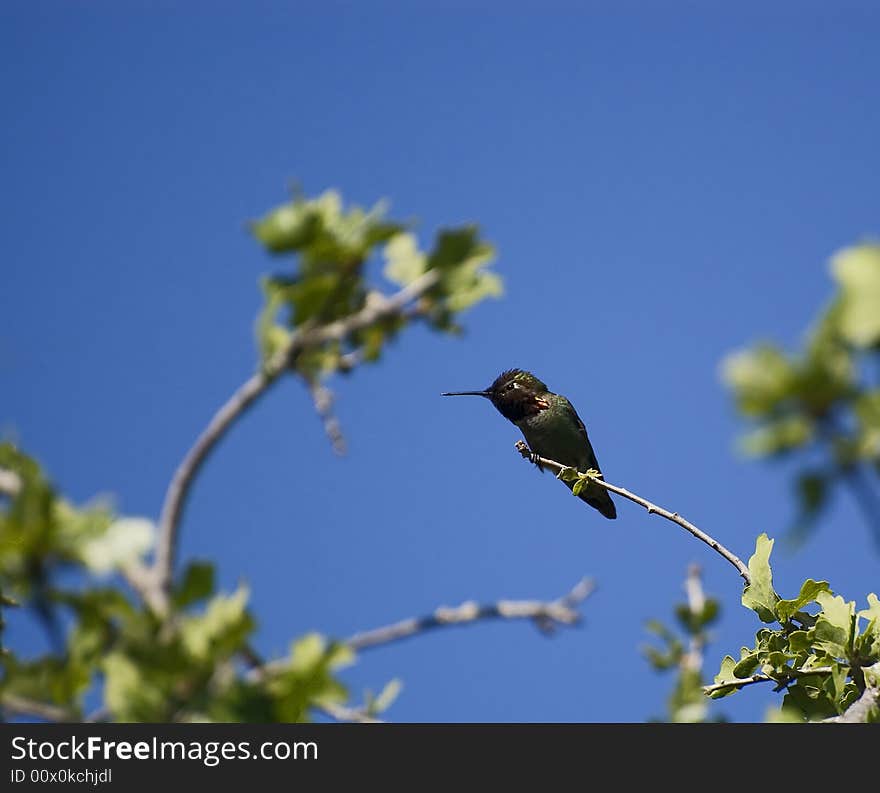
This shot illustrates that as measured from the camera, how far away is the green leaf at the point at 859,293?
190 cm

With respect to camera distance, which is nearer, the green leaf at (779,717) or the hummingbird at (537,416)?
the green leaf at (779,717)

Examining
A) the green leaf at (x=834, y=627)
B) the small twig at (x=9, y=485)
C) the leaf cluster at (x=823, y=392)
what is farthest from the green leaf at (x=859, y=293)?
the green leaf at (x=834, y=627)

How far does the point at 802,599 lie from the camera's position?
17.5 feet

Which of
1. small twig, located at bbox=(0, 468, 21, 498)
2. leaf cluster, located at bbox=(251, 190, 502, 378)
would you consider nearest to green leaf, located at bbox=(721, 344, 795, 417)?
leaf cluster, located at bbox=(251, 190, 502, 378)

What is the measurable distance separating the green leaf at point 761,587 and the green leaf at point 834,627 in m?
0.31

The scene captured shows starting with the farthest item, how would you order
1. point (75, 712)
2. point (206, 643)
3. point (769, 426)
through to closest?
point (75, 712) → point (206, 643) → point (769, 426)

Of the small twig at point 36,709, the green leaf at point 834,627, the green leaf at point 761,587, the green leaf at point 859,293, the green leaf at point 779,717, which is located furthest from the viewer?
the green leaf at point 761,587

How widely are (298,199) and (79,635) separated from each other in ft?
4.28

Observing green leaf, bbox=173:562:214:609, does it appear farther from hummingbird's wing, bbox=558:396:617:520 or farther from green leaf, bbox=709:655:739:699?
hummingbird's wing, bbox=558:396:617:520

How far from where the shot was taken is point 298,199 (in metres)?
2.77

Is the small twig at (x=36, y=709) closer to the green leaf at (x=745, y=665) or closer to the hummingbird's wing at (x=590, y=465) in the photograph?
the green leaf at (x=745, y=665)

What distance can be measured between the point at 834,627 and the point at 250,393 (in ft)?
12.1
